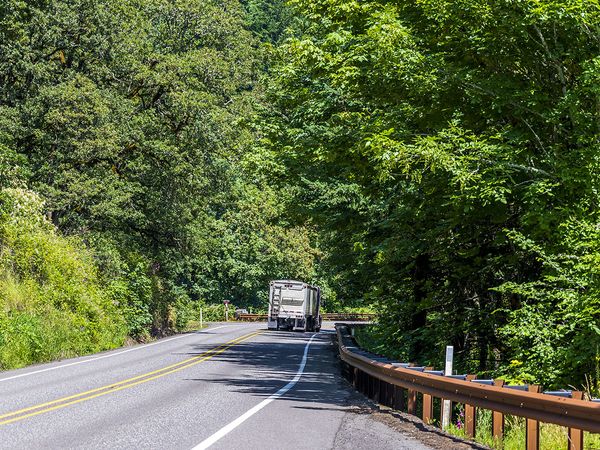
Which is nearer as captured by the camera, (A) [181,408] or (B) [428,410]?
(B) [428,410]

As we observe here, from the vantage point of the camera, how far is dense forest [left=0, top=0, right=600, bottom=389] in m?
14.5

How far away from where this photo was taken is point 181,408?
43.2ft

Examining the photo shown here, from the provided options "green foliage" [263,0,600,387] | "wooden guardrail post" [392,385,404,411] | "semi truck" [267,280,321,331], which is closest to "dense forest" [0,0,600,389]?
"green foliage" [263,0,600,387]

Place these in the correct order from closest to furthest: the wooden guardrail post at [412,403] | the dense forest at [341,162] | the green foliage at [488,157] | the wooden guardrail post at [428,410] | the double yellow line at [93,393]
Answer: the double yellow line at [93,393]
the wooden guardrail post at [428,410]
the wooden guardrail post at [412,403]
the green foliage at [488,157]
the dense forest at [341,162]

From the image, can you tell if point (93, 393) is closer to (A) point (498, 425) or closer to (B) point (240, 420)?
(B) point (240, 420)

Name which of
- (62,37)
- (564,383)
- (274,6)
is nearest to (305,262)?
(274,6)

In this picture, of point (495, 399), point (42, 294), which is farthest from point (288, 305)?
point (495, 399)

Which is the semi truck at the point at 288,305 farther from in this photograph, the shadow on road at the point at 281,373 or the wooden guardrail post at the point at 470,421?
the wooden guardrail post at the point at 470,421

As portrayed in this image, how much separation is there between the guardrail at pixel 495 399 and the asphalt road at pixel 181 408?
85 cm

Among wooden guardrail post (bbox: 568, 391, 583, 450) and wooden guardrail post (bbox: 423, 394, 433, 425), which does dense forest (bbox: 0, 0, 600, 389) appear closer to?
wooden guardrail post (bbox: 423, 394, 433, 425)

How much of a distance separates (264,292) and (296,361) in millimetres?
63410

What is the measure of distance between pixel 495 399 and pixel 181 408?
17.4 feet

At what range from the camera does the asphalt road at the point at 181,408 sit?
32.8 ft

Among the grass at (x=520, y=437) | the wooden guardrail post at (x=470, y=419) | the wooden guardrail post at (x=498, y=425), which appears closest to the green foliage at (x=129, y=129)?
the grass at (x=520, y=437)
